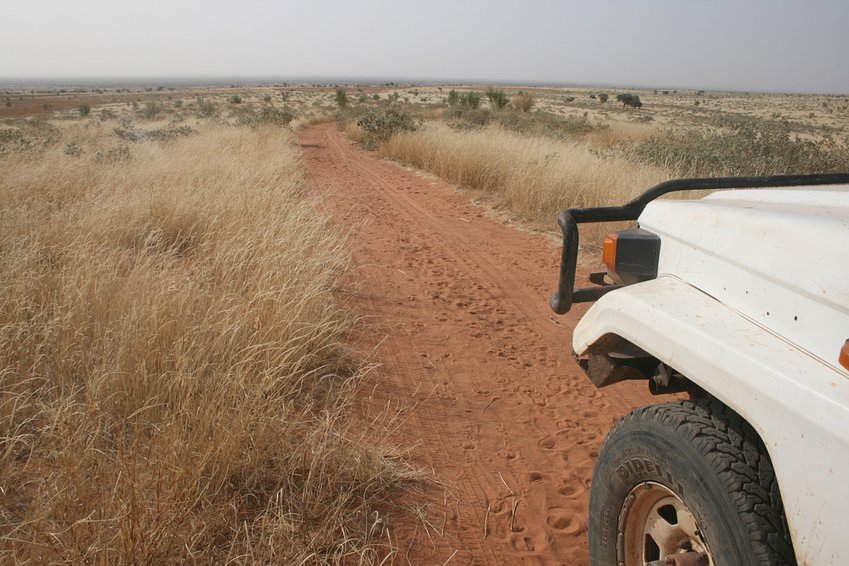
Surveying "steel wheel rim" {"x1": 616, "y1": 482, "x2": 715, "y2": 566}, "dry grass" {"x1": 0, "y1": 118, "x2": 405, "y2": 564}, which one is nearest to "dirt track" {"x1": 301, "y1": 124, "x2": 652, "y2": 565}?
"dry grass" {"x1": 0, "y1": 118, "x2": 405, "y2": 564}

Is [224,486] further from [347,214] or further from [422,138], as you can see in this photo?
[422,138]

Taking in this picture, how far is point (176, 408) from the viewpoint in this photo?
2.51m

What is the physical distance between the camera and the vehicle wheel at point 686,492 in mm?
1296

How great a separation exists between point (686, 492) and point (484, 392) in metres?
2.25

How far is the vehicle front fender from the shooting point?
103cm

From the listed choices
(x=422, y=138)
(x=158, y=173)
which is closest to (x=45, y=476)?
(x=158, y=173)

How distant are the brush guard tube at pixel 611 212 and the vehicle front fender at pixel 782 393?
0.37 m

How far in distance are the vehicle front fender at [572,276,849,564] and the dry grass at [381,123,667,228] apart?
6735mm

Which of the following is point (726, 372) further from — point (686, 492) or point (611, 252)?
point (611, 252)

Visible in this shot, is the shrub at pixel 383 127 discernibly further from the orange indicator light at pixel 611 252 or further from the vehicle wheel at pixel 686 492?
the vehicle wheel at pixel 686 492

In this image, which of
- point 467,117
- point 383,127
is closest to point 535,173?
point 383,127

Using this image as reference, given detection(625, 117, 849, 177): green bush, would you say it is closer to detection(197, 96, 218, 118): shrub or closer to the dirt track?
the dirt track

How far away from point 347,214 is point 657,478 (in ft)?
24.4

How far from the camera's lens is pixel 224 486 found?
2369 mm
